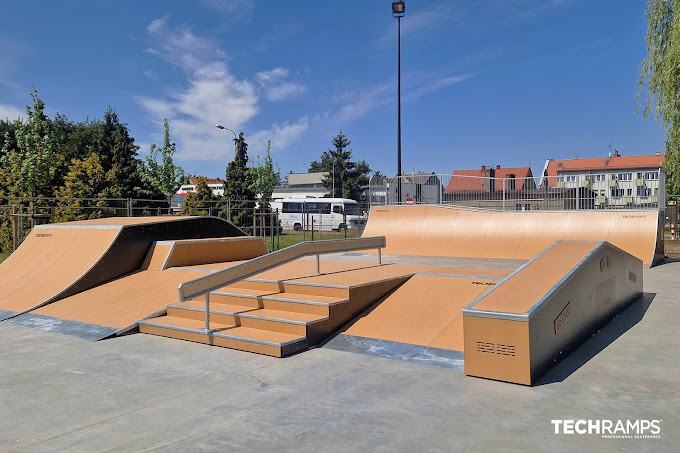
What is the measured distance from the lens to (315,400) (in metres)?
4.11

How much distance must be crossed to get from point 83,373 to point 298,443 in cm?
302

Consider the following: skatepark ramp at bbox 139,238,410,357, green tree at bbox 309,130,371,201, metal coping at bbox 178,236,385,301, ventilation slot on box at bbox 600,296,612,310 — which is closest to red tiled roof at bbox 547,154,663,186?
green tree at bbox 309,130,371,201

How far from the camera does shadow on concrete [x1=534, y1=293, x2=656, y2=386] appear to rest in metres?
4.61

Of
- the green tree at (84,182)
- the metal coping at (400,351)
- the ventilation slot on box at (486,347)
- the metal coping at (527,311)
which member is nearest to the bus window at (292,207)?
the green tree at (84,182)

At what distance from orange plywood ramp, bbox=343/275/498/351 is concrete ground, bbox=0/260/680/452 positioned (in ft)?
2.23

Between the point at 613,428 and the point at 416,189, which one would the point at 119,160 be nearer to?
the point at 416,189

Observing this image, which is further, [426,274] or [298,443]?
[426,274]

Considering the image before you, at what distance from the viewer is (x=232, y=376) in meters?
4.83

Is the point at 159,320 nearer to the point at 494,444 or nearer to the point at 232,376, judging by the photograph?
the point at 232,376

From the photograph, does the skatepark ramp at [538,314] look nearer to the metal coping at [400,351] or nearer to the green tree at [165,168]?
the metal coping at [400,351]

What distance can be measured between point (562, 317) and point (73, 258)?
29.9 ft

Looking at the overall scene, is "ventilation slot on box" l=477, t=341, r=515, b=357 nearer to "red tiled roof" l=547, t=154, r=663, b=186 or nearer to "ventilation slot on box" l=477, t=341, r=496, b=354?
"ventilation slot on box" l=477, t=341, r=496, b=354

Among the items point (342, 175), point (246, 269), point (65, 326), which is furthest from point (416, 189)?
point (342, 175)

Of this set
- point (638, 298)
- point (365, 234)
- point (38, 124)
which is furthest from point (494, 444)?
point (38, 124)
